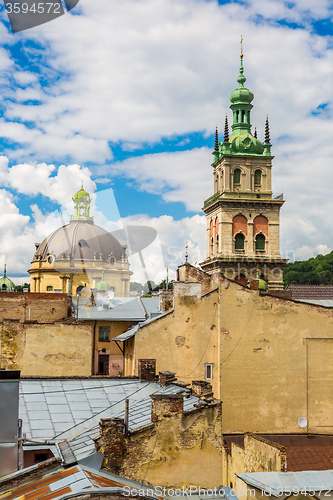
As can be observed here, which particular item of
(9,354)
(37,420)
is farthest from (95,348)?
(37,420)

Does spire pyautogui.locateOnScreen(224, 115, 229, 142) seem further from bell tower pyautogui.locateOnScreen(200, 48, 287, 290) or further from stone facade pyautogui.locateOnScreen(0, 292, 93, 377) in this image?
stone facade pyautogui.locateOnScreen(0, 292, 93, 377)

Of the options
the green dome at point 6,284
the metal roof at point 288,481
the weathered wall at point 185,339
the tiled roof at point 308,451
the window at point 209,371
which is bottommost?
the tiled roof at point 308,451

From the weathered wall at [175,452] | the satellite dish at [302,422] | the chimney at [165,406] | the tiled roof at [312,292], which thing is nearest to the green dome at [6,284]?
the tiled roof at [312,292]

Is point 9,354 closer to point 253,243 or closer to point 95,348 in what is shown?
point 95,348

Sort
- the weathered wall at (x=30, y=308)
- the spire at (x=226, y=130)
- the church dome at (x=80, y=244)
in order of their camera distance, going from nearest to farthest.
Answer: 1. the weathered wall at (x=30, y=308)
2. the spire at (x=226, y=130)
3. the church dome at (x=80, y=244)

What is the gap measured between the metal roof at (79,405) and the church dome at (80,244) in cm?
6389

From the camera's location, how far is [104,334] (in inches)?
1444

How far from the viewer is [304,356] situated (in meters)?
27.8

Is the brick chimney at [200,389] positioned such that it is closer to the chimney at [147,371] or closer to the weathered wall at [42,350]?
the chimney at [147,371]

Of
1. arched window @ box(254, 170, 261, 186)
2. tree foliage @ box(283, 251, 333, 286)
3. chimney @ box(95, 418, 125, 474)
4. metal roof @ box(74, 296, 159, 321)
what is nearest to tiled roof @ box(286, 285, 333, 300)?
arched window @ box(254, 170, 261, 186)

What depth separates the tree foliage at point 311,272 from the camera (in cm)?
12506

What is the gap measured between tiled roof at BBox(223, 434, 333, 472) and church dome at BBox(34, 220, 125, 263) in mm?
58071

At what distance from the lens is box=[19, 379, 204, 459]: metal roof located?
14742 mm

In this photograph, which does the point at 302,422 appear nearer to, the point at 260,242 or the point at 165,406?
the point at 165,406
